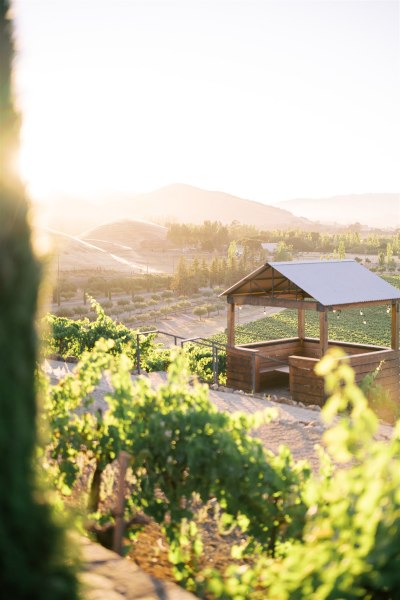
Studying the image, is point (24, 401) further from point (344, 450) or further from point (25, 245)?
point (344, 450)

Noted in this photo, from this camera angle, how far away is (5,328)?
1.59 m

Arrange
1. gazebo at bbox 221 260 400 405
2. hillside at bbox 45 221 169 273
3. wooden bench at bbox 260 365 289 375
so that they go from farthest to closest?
hillside at bbox 45 221 169 273 < wooden bench at bbox 260 365 289 375 < gazebo at bbox 221 260 400 405

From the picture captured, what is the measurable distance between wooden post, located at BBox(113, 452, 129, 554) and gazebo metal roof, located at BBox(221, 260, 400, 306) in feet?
25.0

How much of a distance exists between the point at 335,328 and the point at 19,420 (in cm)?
2690

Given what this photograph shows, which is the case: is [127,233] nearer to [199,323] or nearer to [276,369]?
[199,323]

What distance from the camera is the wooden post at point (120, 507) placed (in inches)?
140

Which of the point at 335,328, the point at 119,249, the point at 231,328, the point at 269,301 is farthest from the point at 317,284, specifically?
the point at 119,249

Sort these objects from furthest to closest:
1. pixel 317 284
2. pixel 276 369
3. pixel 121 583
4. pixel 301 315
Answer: pixel 301 315, pixel 276 369, pixel 317 284, pixel 121 583

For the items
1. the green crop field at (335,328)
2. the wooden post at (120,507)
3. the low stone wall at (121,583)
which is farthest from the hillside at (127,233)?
the low stone wall at (121,583)

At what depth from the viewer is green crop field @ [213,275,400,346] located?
24.5m

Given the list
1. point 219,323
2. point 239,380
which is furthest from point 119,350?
point 219,323

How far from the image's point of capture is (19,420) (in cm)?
161

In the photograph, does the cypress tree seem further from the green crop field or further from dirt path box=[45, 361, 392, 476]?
the green crop field

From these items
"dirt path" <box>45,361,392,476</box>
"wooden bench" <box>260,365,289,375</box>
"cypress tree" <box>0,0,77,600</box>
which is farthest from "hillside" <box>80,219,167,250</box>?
"cypress tree" <box>0,0,77,600</box>
